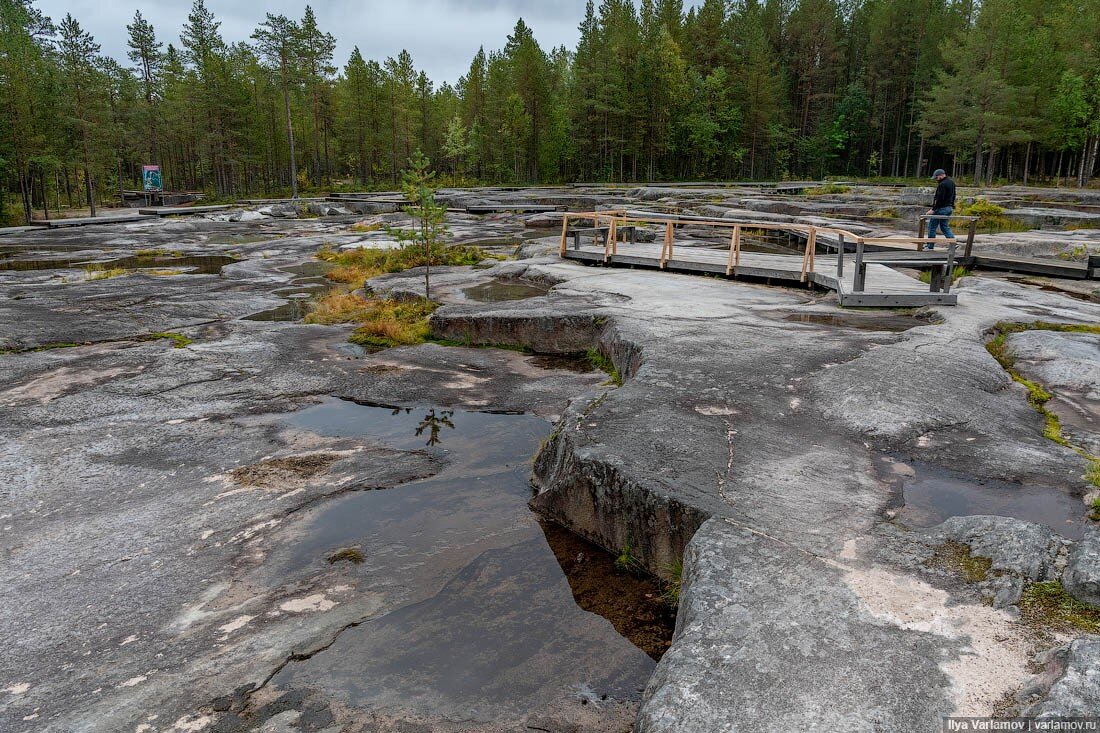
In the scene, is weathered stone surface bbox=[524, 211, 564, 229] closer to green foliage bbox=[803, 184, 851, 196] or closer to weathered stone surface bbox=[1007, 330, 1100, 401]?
green foliage bbox=[803, 184, 851, 196]

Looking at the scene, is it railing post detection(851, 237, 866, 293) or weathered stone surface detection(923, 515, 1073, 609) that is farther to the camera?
railing post detection(851, 237, 866, 293)

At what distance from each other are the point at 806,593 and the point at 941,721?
968 millimetres

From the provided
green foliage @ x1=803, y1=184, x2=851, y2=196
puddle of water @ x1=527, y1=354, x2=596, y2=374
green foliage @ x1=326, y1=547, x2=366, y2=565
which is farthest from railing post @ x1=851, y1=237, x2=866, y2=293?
green foliage @ x1=803, y1=184, x2=851, y2=196

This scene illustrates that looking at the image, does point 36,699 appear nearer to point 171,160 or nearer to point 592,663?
point 592,663

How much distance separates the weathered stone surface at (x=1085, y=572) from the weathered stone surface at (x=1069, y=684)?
520 mm

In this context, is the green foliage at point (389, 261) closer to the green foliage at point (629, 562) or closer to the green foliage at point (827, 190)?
the green foliage at point (629, 562)

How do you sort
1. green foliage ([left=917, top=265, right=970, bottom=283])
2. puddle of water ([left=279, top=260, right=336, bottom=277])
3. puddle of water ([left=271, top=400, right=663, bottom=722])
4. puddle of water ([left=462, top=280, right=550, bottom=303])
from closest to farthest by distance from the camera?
puddle of water ([left=271, top=400, right=663, bottom=722])
puddle of water ([left=462, top=280, right=550, bottom=303])
green foliage ([left=917, top=265, right=970, bottom=283])
puddle of water ([left=279, top=260, right=336, bottom=277])

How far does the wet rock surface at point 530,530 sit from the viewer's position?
350 centimetres

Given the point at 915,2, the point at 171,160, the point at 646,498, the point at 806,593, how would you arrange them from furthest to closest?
the point at 171,160 < the point at 915,2 < the point at 646,498 < the point at 806,593

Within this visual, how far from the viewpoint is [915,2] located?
218 feet

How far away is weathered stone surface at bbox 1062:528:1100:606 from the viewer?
11.8ft

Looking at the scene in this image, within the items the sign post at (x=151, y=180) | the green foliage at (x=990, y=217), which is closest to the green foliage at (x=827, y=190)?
the green foliage at (x=990, y=217)

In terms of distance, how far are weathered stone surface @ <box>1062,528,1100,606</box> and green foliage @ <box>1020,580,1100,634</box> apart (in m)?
0.04

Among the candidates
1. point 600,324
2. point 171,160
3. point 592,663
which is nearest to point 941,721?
point 592,663
